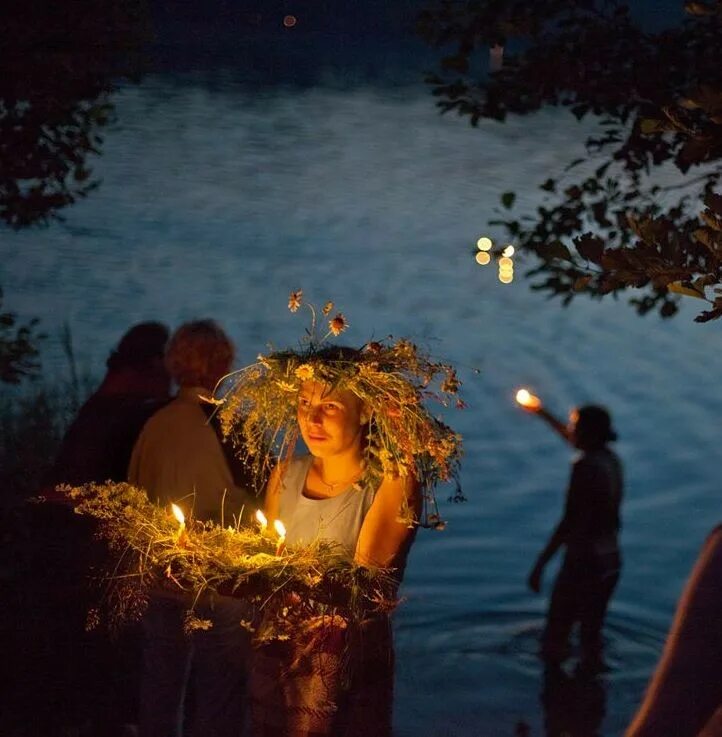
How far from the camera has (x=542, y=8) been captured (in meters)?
5.25

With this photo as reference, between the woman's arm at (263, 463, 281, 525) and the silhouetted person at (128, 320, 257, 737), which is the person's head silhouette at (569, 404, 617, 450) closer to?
the silhouetted person at (128, 320, 257, 737)

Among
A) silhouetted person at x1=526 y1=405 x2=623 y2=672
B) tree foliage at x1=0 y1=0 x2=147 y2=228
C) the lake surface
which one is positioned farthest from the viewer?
the lake surface

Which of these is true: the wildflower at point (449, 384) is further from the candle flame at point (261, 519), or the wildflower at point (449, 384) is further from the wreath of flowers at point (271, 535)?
the candle flame at point (261, 519)

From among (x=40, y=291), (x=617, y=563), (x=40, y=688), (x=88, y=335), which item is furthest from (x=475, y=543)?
(x=40, y=291)

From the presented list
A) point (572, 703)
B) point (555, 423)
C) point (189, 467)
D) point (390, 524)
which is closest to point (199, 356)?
point (189, 467)

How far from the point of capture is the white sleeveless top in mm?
3812

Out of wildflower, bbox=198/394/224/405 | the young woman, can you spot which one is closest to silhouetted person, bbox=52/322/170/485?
wildflower, bbox=198/394/224/405

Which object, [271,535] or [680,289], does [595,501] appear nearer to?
[271,535]

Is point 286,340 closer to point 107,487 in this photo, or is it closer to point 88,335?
point 88,335

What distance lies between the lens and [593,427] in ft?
18.5

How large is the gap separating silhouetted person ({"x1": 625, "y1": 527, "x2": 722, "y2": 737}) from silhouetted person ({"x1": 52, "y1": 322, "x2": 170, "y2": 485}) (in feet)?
11.3

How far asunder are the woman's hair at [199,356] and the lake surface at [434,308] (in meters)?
1.10

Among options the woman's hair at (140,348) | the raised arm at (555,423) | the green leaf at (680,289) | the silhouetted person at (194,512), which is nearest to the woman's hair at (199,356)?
the silhouetted person at (194,512)

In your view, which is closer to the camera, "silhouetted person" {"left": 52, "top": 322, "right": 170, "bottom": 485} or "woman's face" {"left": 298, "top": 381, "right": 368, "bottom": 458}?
"woman's face" {"left": 298, "top": 381, "right": 368, "bottom": 458}
